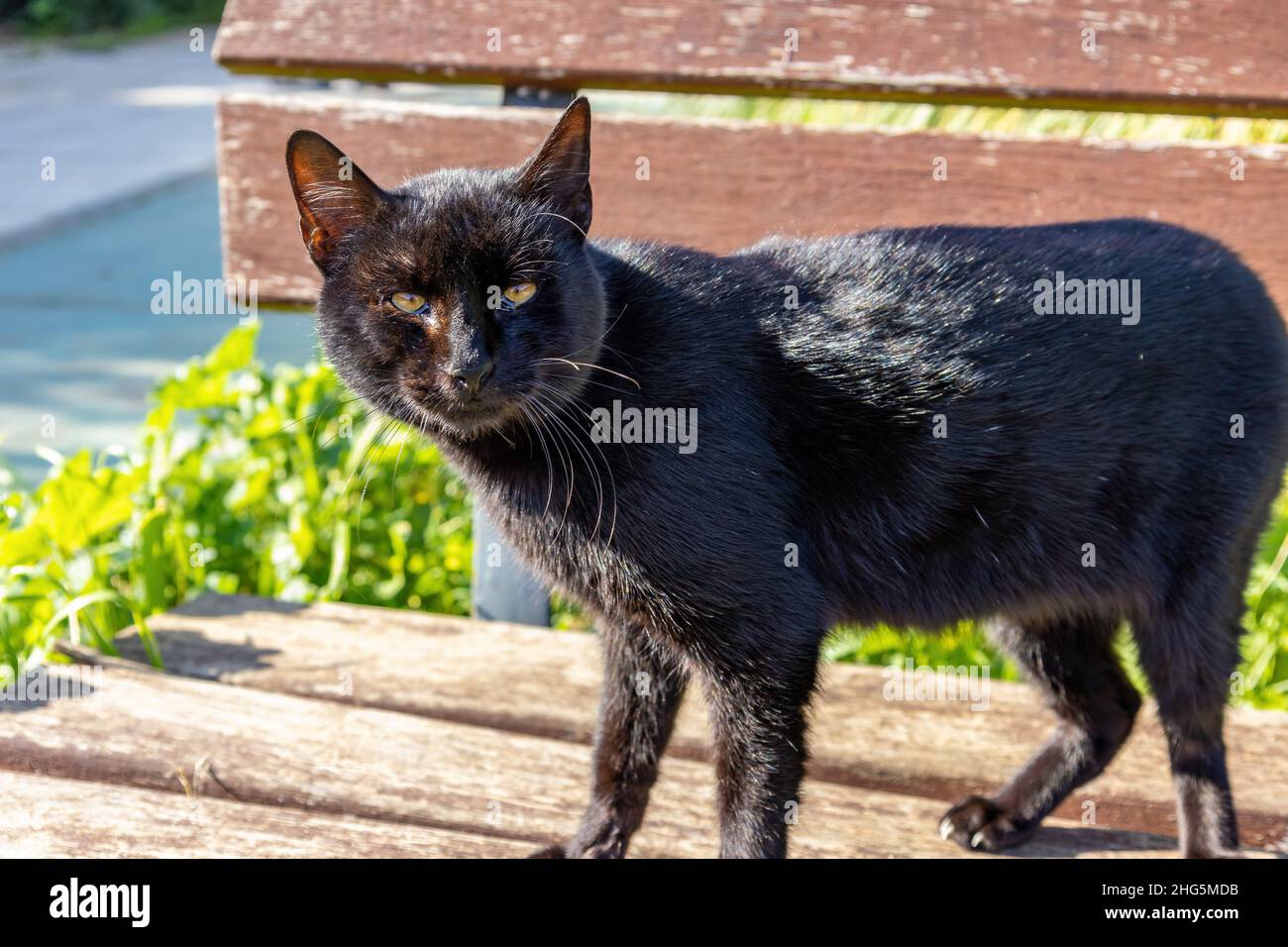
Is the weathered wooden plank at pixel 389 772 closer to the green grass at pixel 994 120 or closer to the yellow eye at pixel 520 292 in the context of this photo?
the yellow eye at pixel 520 292

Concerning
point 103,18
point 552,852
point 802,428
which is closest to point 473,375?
point 802,428

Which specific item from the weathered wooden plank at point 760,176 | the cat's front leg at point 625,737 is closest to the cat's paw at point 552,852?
the cat's front leg at point 625,737

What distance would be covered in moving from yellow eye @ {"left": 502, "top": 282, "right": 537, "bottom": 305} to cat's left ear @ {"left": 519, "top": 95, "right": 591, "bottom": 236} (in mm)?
124

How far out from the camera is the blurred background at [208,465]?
2770 mm

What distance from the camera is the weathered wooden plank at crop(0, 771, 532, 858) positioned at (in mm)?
1931

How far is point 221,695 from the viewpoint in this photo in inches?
93.6

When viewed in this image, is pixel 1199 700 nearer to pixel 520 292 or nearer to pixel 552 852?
pixel 552 852

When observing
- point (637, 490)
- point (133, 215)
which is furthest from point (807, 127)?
point (133, 215)

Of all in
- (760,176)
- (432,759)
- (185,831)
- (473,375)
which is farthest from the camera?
(760,176)

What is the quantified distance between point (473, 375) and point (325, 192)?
38 centimetres

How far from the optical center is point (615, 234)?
2.76 meters

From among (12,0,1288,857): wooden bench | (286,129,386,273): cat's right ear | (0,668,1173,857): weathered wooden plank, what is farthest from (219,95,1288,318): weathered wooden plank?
(0,668,1173,857): weathered wooden plank

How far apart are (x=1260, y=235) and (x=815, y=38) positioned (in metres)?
0.95

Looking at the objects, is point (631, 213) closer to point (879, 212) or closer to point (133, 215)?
point (879, 212)
